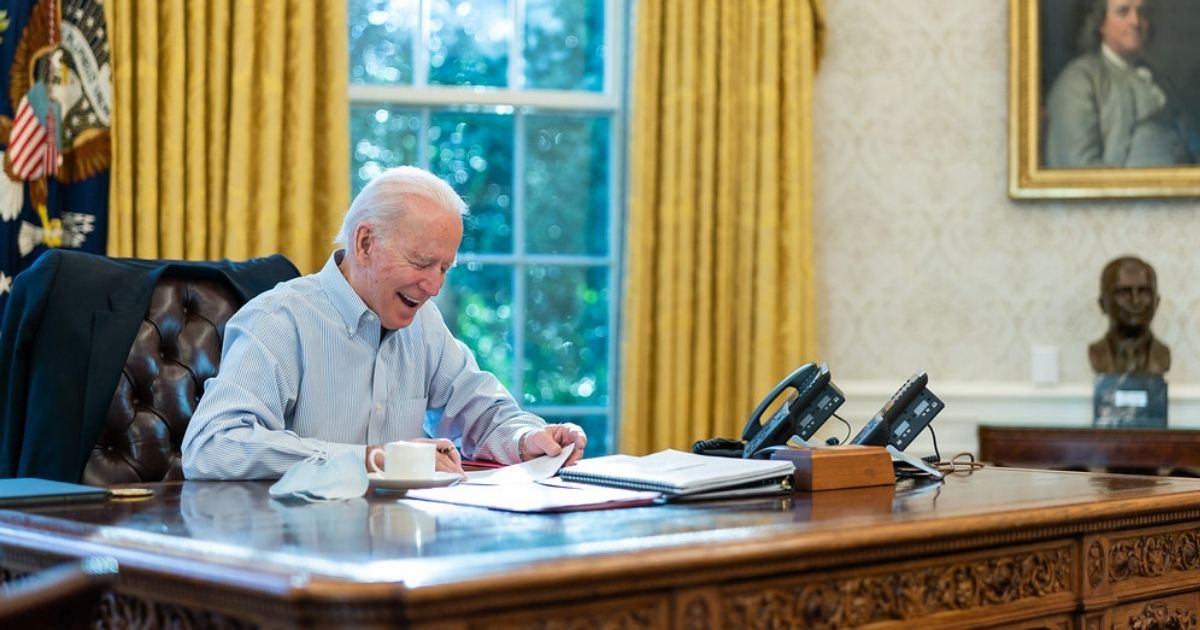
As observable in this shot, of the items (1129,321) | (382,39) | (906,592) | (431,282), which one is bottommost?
(906,592)

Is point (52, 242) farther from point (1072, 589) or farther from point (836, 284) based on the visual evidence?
point (1072, 589)

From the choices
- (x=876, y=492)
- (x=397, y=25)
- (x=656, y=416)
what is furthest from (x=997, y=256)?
(x=876, y=492)

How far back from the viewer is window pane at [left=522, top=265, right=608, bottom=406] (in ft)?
16.9

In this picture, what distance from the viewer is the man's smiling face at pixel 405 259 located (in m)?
3.11

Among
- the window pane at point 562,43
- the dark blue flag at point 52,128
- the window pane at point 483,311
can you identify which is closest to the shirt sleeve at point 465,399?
the dark blue flag at point 52,128

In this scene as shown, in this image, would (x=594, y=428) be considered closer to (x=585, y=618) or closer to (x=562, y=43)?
(x=562, y=43)

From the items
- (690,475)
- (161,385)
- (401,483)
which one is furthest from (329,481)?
(161,385)

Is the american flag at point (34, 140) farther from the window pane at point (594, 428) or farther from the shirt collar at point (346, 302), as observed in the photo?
the window pane at point (594, 428)

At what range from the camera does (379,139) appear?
4973 millimetres

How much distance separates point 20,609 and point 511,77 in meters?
4.06

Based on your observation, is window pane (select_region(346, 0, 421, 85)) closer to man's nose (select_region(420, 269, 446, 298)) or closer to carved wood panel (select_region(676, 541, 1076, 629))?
man's nose (select_region(420, 269, 446, 298))

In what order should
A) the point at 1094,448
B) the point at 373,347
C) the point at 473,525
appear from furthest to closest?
the point at 1094,448 < the point at 373,347 < the point at 473,525

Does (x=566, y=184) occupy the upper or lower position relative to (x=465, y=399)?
upper

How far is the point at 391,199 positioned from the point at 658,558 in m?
1.71
